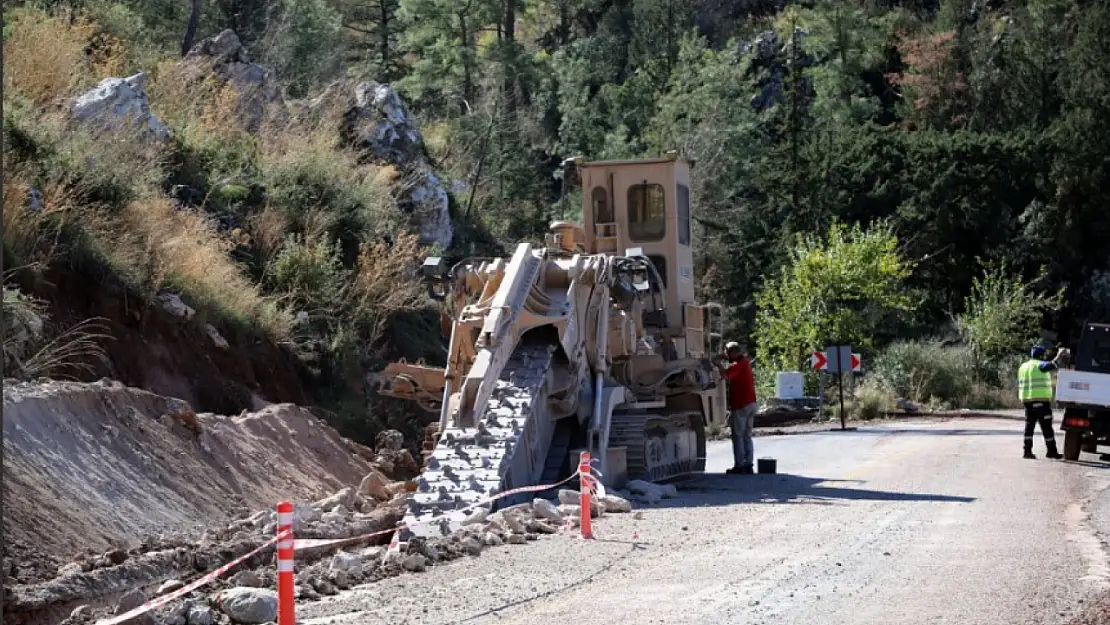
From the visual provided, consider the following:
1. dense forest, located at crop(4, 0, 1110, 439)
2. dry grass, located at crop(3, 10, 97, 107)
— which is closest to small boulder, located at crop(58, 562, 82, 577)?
dense forest, located at crop(4, 0, 1110, 439)

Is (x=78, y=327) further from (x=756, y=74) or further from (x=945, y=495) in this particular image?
(x=756, y=74)

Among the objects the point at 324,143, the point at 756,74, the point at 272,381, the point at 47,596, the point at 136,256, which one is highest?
the point at 756,74

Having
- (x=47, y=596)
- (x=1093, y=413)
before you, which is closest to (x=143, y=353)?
(x=47, y=596)

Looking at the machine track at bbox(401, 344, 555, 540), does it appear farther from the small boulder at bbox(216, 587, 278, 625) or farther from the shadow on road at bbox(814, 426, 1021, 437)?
the shadow on road at bbox(814, 426, 1021, 437)

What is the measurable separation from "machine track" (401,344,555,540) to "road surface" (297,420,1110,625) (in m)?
1.16

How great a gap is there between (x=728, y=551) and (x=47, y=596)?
5.51 metres

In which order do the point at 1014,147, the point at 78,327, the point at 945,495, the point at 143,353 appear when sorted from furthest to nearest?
the point at 1014,147 → the point at 143,353 → the point at 78,327 → the point at 945,495

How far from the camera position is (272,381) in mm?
24656

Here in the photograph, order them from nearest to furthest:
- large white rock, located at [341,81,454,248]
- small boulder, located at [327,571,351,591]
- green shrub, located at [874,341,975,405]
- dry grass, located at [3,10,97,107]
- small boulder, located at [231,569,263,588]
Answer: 1. small boulder, located at [231,569,263,588]
2. small boulder, located at [327,571,351,591]
3. dry grass, located at [3,10,97,107]
4. large white rock, located at [341,81,454,248]
5. green shrub, located at [874,341,975,405]

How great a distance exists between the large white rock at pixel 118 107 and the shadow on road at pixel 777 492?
11552 mm

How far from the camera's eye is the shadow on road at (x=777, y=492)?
58.1 feet

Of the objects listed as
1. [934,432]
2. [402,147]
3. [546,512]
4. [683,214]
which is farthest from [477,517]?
[402,147]

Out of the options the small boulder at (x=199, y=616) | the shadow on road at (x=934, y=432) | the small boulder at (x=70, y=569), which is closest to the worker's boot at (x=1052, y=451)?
the shadow on road at (x=934, y=432)

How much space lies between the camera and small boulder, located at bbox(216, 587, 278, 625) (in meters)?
10.0
